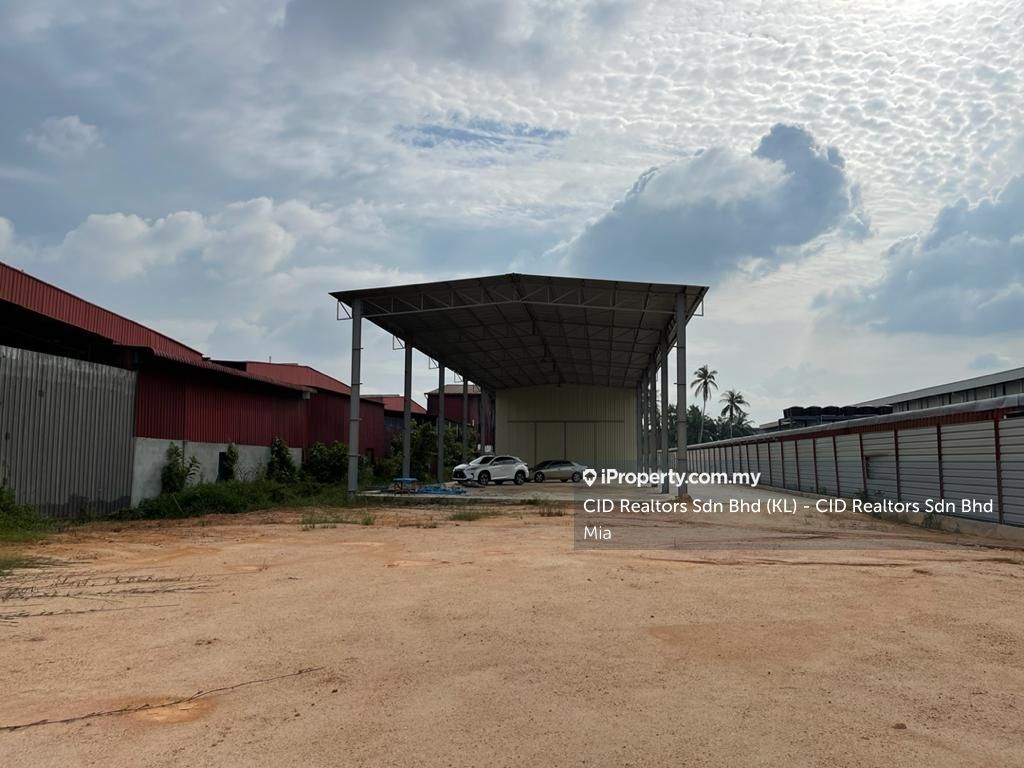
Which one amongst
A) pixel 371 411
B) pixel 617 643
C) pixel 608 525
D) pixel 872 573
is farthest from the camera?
pixel 371 411

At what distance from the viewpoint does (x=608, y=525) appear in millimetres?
16719

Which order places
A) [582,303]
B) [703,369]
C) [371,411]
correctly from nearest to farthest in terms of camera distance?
1. [582,303]
2. [371,411]
3. [703,369]

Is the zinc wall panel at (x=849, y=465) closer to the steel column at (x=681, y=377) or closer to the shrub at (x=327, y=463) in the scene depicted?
the steel column at (x=681, y=377)

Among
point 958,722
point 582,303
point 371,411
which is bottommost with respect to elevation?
point 958,722

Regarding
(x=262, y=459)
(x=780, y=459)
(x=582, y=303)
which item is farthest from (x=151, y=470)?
(x=780, y=459)

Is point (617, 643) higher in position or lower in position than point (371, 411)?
lower

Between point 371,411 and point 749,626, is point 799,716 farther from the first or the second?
point 371,411

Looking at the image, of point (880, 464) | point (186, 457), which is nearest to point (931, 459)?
point (880, 464)

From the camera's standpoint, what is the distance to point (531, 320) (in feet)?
101

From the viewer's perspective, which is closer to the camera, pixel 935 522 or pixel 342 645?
pixel 342 645

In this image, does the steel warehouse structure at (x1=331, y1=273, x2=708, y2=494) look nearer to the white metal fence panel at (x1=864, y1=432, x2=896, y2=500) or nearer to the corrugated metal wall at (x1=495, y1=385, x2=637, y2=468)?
the corrugated metal wall at (x1=495, y1=385, x2=637, y2=468)

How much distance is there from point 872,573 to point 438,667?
258 inches

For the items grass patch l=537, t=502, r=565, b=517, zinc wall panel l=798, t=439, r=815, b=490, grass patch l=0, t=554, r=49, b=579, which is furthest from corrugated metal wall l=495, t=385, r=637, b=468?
grass patch l=0, t=554, r=49, b=579

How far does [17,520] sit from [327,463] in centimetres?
1585
